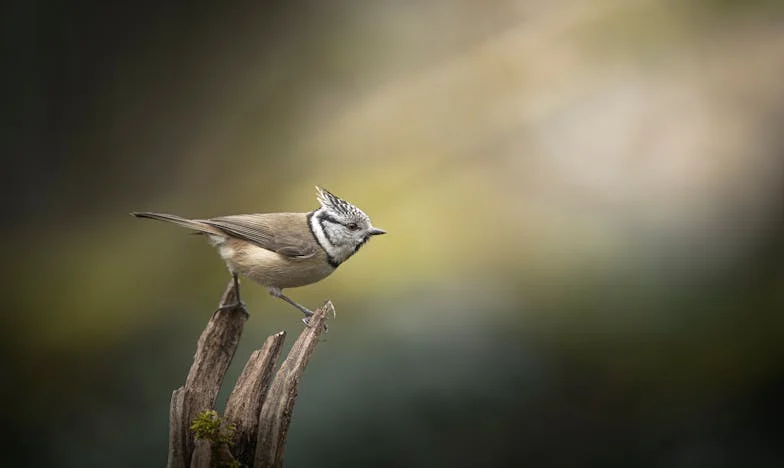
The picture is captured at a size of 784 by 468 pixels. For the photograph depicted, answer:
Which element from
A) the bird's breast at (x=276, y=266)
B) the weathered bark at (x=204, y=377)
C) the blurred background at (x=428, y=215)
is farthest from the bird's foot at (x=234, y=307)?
the blurred background at (x=428, y=215)

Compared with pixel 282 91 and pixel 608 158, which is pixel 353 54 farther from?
pixel 608 158

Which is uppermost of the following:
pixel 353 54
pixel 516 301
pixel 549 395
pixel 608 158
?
pixel 353 54

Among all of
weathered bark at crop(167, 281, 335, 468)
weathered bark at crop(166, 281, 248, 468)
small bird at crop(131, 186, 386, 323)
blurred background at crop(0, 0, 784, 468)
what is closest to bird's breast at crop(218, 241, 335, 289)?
small bird at crop(131, 186, 386, 323)

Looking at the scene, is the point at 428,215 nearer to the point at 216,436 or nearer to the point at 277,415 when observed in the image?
the point at 277,415

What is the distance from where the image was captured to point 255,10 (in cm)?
638

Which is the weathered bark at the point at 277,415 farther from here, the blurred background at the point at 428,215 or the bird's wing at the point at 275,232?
the blurred background at the point at 428,215

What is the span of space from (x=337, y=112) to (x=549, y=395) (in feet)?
8.61

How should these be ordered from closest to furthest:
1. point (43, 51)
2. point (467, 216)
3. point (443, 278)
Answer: point (443, 278)
point (467, 216)
point (43, 51)

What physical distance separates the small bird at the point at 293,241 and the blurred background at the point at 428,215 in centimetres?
152

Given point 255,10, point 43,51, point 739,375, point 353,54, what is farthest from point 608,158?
point 43,51

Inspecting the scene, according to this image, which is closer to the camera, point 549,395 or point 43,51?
point 549,395

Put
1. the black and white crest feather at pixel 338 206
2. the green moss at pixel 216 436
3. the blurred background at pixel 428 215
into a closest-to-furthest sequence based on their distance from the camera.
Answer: the green moss at pixel 216 436 → the black and white crest feather at pixel 338 206 → the blurred background at pixel 428 215

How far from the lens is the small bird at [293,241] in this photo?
3352 mm

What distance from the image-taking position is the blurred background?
189 inches
